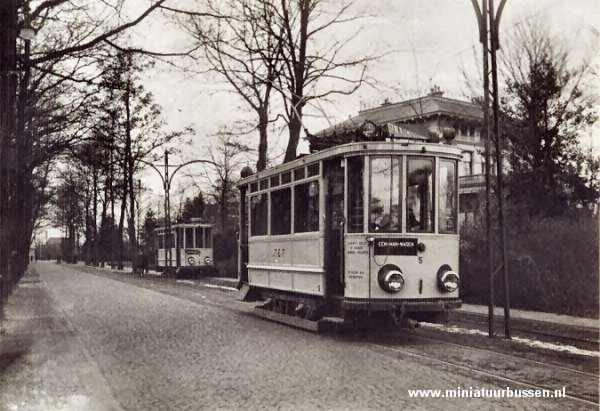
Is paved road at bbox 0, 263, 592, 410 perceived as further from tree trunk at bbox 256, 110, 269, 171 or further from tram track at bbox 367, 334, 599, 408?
tree trunk at bbox 256, 110, 269, 171

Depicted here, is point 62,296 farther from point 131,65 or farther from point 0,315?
point 131,65

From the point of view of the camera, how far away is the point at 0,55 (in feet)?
36.1

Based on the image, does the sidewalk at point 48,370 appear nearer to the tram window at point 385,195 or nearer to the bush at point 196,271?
the tram window at point 385,195

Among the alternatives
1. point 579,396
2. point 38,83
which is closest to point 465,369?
point 579,396

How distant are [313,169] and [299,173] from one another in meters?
0.59

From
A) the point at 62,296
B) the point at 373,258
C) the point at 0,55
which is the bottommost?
the point at 62,296

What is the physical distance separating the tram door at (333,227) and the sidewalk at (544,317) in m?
4.54

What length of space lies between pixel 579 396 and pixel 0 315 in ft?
35.0

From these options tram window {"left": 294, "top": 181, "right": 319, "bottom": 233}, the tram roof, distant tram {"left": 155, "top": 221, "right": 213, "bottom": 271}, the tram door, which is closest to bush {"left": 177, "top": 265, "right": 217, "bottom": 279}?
distant tram {"left": 155, "top": 221, "right": 213, "bottom": 271}

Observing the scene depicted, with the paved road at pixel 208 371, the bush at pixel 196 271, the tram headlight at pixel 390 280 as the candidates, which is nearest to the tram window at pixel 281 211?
the paved road at pixel 208 371

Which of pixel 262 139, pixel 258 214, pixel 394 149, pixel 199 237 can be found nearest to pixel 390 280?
pixel 394 149

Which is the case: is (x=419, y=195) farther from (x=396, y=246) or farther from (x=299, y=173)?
(x=299, y=173)

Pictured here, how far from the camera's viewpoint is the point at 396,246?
32.1ft

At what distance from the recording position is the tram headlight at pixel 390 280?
962cm
